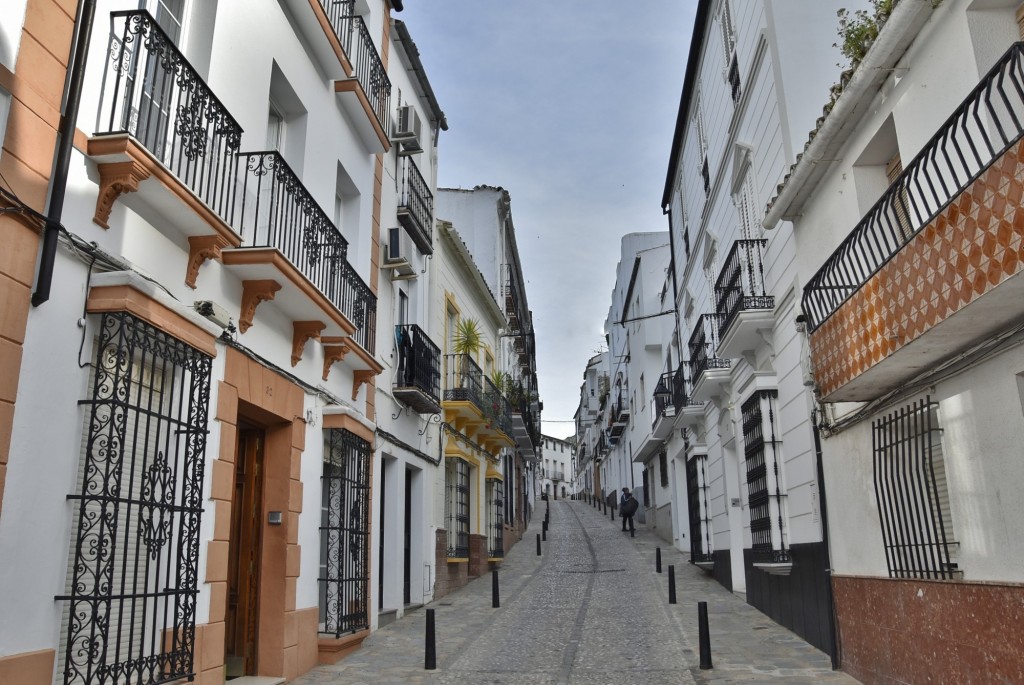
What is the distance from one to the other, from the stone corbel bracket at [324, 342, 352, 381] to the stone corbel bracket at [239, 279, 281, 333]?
1.99 m

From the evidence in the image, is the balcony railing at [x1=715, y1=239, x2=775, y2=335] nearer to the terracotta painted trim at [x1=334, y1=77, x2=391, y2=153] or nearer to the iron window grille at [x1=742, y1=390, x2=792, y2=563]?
the iron window grille at [x1=742, y1=390, x2=792, y2=563]

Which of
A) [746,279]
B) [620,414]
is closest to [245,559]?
[746,279]

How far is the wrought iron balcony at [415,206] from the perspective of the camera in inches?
530

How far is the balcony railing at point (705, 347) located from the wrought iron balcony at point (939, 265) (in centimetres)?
653

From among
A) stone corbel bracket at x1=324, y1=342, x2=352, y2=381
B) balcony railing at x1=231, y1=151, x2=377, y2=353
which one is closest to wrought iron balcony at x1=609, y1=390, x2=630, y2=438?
stone corbel bracket at x1=324, y1=342, x2=352, y2=381

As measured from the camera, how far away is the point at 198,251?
257 inches

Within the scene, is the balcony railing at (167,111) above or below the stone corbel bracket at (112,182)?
above

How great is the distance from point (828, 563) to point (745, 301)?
384 centimetres

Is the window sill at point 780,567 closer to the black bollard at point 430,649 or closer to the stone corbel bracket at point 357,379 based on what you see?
the black bollard at point 430,649

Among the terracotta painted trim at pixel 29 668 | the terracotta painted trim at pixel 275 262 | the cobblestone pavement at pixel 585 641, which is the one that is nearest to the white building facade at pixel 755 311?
the cobblestone pavement at pixel 585 641

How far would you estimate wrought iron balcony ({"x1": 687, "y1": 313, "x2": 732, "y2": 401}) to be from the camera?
14.6 meters

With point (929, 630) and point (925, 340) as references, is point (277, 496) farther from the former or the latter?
point (925, 340)

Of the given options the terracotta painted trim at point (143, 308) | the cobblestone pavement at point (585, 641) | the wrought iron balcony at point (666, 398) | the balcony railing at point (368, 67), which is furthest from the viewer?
the wrought iron balcony at point (666, 398)

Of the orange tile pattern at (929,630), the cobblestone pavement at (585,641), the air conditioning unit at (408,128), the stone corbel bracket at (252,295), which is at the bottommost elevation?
the cobblestone pavement at (585,641)
